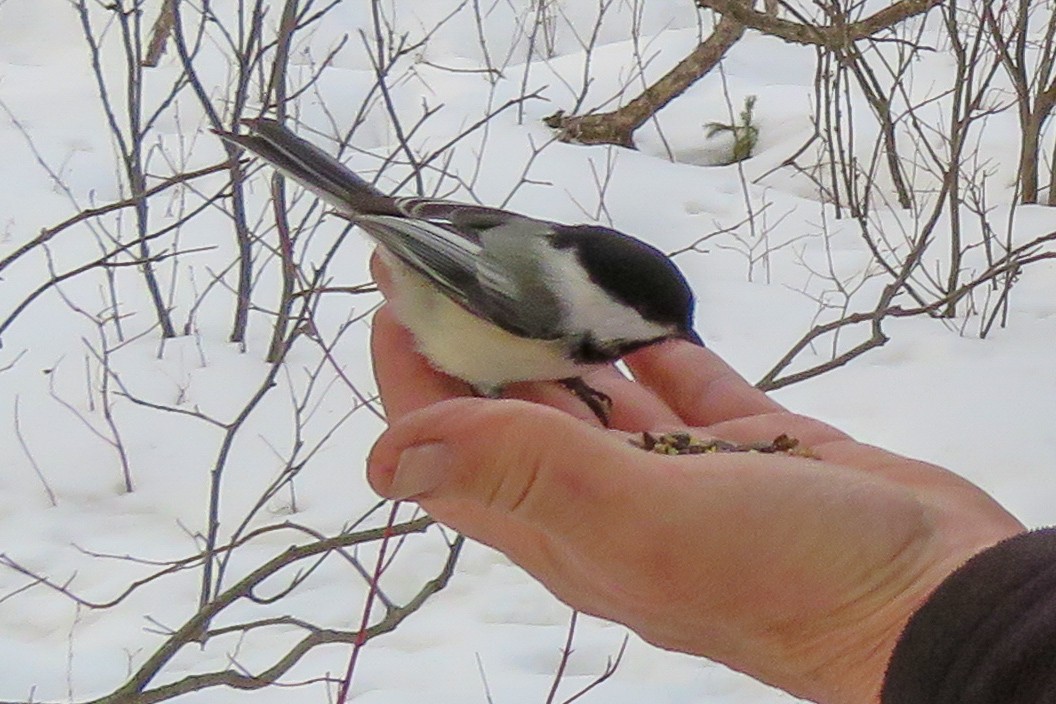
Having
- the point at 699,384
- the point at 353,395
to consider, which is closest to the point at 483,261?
the point at 699,384

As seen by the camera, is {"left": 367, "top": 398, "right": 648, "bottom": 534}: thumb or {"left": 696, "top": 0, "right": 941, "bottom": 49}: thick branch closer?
{"left": 367, "top": 398, "right": 648, "bottom": 534}: thumb

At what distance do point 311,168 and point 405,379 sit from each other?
0.27m

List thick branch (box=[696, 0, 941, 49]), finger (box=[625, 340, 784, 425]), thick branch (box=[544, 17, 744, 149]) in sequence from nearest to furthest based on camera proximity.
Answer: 1. finger (box=[625, 340, 784, 425])
2. thick branch (box=[696, 0, 941, 49])
3. thick branch (box=[544, 17, 744, 149])

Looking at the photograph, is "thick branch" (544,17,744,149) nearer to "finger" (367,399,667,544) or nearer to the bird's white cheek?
the bird's white cheek

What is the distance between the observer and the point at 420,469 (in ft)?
Answer: 2.96

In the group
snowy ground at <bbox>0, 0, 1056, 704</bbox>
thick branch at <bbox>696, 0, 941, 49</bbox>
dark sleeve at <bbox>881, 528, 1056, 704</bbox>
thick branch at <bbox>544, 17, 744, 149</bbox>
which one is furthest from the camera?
thick branch at <bbox>544, 17, 744, 149</bbox>

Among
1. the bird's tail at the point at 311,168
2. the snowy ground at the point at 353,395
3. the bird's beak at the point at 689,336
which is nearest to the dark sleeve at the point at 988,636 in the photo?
the bird's beak at the point at 689,336

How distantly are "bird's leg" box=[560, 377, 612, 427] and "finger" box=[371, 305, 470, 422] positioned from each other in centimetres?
12

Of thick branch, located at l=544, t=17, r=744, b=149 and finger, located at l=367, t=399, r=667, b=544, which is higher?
thick branch, located at l=544, t=17, r=744, b=149

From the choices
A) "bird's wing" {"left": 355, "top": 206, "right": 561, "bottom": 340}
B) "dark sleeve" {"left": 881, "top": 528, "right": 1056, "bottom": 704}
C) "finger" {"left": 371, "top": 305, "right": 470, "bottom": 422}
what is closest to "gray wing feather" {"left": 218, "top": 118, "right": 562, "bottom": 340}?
"bird's wing" {"left": 355, "top": 206, "right": 561, "bottom": 340}

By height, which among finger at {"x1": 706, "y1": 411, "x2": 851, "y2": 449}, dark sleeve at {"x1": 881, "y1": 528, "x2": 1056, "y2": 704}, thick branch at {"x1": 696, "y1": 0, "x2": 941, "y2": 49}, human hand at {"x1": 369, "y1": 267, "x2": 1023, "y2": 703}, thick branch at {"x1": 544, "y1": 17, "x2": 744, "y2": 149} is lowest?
dark sleeve at {"x1": 881, "y1": 528, "x2": 1056, "y2": 704}

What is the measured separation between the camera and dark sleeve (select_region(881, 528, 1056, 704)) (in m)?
0.81

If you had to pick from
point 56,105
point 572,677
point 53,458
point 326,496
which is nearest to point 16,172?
point 56,105

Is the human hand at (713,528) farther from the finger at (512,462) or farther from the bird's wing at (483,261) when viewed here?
the bird's wing at (483,261)
